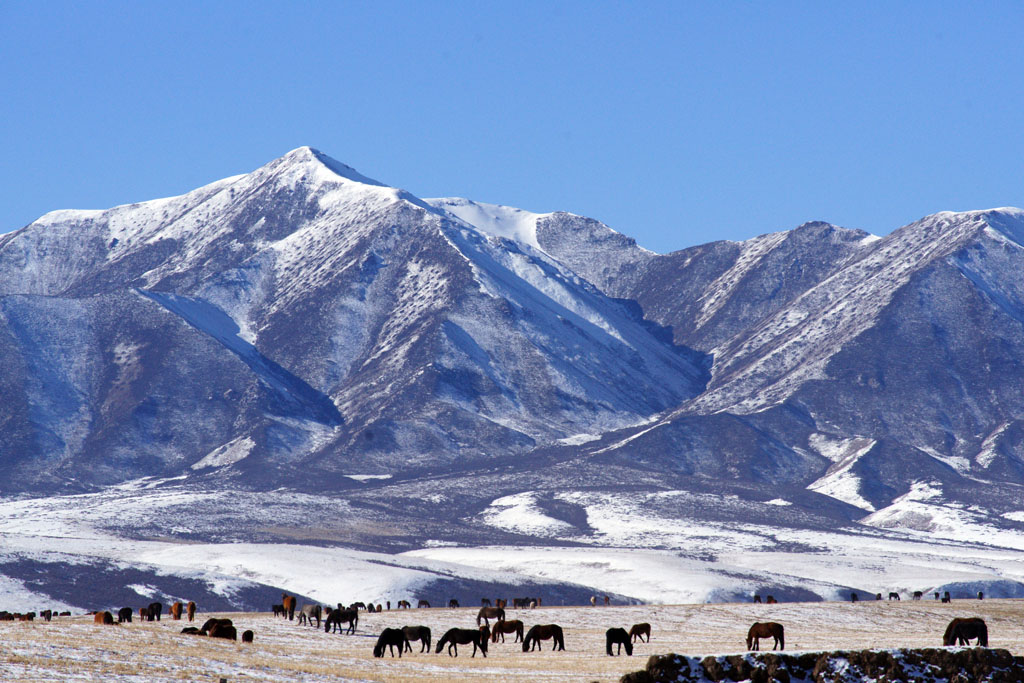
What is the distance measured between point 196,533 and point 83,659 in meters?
153

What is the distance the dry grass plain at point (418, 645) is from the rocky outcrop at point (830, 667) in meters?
7.04

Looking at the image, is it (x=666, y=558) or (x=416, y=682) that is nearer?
(x=416, y=682)

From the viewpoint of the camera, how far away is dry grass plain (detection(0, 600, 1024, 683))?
39.7m

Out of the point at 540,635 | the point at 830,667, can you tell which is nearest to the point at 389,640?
the point at 540,635

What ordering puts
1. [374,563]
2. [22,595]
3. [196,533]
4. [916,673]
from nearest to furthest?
[916,673], [22,595], [374,563], [196,533]

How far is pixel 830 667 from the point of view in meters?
35.3

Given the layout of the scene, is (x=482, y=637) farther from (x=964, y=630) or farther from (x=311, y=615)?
(x=964, y=630)

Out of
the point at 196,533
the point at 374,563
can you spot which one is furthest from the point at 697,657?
the point at 196,533

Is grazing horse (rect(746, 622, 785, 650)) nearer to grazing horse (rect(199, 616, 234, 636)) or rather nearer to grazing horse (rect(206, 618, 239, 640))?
grazing horse (rect(206, 618, 239, 640))

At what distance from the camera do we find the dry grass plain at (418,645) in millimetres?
39719

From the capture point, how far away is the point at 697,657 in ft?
117

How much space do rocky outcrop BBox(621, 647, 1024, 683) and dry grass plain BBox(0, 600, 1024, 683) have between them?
7.04 m

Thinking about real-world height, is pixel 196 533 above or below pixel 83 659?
above

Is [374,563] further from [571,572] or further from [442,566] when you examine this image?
[571,572]
